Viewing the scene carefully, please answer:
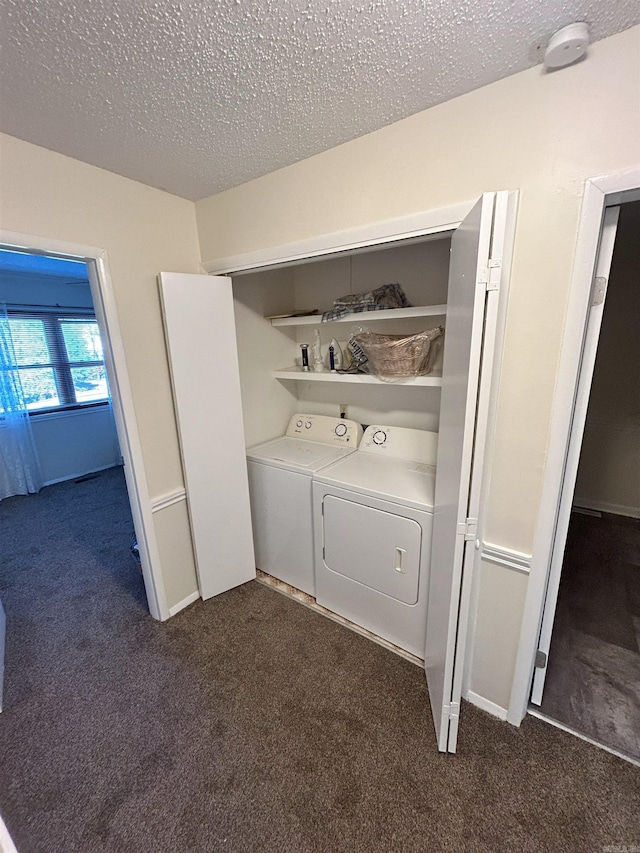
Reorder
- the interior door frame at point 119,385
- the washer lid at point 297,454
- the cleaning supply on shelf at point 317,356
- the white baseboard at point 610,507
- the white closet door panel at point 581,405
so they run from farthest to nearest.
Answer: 1. the white baseboard at point 610,507
2. the cleaning supply on shelf at point 317,356
3. the washer lid at point 297,454
4. the interior door frame at point 119,385
5. the white closet door panel at point 581,405

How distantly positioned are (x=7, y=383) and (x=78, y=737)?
372 centimetres

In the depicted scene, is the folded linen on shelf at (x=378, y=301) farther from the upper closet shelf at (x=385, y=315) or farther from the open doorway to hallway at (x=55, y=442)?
the open doorway to hallway at (x=55, y=442)

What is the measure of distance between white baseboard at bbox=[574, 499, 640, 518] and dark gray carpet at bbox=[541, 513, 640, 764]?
1.15ft

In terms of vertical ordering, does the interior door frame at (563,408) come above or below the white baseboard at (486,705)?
above

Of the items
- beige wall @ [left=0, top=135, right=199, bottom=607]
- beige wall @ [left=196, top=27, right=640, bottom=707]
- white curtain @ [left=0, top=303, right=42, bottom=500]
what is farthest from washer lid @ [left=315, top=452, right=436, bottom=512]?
white curtain @ [left=0, top=303, right=42, bottom=500]

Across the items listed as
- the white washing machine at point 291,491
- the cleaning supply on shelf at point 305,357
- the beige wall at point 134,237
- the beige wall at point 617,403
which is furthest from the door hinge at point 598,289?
the beige wall at point 617,403

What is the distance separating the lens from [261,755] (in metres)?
1.35

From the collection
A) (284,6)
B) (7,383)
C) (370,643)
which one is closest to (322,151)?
(284,6)

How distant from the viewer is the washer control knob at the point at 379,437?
2.18 metres

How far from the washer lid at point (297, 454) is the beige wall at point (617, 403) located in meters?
2.37

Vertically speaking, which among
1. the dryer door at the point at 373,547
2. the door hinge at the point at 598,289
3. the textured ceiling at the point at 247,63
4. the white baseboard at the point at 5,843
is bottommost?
the white baseboard at the point at 5,843

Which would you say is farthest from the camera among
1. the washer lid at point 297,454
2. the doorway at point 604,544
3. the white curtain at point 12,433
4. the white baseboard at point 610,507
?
the white curtain at point 12,433

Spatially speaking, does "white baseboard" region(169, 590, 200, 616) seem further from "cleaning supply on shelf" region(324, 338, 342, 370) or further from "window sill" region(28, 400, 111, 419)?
"window sill" region(28, 400, 111, 419)

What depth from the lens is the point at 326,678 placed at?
1.67 m
